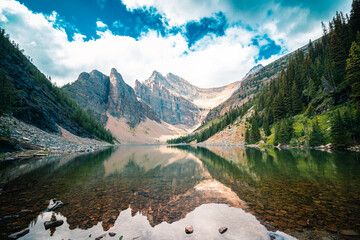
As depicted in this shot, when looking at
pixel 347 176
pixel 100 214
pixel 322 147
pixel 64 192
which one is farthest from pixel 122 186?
pixel 322 147

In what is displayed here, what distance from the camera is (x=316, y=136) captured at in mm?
Result: 46312

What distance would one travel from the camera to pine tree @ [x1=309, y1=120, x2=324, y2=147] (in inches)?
1804

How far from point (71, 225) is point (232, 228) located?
7.45m

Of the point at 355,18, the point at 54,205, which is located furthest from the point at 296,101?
the point at 54,205

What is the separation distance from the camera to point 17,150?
37.7m

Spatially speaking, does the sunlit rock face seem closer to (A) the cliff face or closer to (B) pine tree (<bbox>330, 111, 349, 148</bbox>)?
(B) pine tree (<bbox>330, 111, 349, 148</bbox>)

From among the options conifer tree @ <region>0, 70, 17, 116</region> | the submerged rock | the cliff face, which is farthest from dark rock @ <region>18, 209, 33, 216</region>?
the cliff face

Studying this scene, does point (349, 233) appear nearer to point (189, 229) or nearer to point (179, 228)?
point (189, 229)

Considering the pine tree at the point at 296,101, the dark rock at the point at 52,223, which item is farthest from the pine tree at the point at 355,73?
the dark rock at the point at 52,223

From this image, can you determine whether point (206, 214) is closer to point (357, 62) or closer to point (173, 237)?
point (173, 237)

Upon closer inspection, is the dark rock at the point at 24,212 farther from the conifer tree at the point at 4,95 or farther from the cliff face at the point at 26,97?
the cliff face at the point at 26,97

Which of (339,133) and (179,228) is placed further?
(339,133)

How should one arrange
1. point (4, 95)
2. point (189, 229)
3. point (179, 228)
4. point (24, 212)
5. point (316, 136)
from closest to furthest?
point (189, 229) < point (179, 228) < point (24, 212) < point (4, 95) < point (316, 136)

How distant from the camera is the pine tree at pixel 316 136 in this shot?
45.8m
